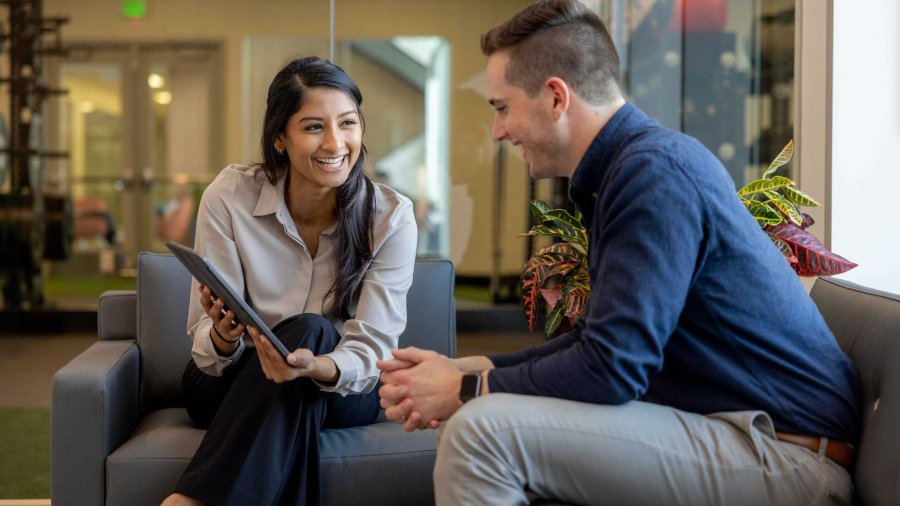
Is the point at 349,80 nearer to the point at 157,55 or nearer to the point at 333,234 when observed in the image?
the point at 333,234

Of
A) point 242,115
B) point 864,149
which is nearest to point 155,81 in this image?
point 242,115

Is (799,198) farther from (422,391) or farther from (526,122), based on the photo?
(422,391)

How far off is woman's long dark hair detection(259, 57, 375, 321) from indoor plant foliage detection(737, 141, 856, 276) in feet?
3.21

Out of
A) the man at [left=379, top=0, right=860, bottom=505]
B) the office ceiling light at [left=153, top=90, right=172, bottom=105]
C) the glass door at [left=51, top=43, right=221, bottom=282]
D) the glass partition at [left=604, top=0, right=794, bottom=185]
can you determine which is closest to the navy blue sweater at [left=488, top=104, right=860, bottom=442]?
the man at [left=379, top=0, right=860, bottom=505]

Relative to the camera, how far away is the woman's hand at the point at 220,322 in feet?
6.64

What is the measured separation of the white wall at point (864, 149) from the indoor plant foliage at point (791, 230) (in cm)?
55

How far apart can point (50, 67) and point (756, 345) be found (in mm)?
5379

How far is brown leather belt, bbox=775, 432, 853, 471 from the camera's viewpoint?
1.47 metres

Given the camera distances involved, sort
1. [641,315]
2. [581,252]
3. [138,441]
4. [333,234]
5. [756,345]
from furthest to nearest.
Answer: [581,252]
[333,234]
[138,441]
[756,345]
[641,315]

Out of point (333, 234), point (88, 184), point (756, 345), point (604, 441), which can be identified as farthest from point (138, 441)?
point (88, 184)

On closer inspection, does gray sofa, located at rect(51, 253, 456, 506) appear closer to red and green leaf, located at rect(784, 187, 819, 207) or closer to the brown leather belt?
the brown leather belt

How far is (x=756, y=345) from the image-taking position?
1.46 metres

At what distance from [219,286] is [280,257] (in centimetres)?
56

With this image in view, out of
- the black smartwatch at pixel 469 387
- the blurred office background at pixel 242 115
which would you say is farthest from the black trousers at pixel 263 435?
the blurred office background at pixel 242 115
